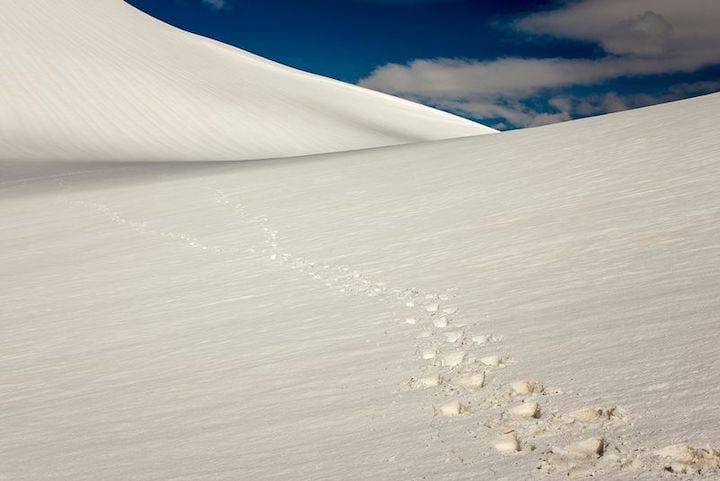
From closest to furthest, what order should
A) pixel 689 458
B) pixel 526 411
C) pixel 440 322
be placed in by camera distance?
pixel 689 458 → pixel 526 411 → pixel 440 322

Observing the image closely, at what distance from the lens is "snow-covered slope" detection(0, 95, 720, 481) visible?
7.94ft

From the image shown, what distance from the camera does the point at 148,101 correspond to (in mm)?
30156

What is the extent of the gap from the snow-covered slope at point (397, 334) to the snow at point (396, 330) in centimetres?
2

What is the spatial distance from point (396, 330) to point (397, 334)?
0.30 feet

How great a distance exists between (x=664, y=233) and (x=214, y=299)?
3618 millimetres

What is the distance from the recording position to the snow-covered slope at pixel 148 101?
25.6 m

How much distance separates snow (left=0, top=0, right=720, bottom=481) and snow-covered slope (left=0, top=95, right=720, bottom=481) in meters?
0.02

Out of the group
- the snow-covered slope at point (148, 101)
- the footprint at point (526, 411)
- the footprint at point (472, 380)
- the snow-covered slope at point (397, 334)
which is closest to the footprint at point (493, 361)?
the snow-covered slope at point (397, 334)

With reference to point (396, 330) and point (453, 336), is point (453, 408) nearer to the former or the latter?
point (453, 336)

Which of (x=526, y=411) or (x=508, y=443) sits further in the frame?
(x=526, y=411)

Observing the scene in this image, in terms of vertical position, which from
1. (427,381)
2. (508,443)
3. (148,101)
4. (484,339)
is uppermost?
(148,101)

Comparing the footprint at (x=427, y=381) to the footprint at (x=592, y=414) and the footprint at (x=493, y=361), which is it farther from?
the footprint at (x=592, y=414)

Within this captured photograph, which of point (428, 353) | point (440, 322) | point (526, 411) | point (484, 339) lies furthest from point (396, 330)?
point (526, 411)

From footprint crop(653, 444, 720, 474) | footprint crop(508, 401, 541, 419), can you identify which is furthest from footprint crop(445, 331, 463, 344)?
footprint crop(653, 444, 720, 474)
